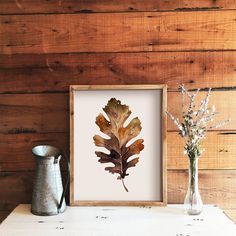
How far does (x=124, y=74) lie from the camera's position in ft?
4.59

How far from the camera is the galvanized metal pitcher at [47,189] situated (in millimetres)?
1274

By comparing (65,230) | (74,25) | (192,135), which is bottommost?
(65,230)

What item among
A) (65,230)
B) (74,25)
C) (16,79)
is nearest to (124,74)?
(74,25)

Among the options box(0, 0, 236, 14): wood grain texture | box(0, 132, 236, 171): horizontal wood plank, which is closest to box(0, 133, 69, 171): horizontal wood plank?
box(0, 132, 236, 171): horizontal wood plank

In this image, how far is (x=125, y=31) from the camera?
1.39 meters

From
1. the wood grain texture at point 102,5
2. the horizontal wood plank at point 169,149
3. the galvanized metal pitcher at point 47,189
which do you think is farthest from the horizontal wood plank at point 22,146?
the wood grain texture at point 102,5

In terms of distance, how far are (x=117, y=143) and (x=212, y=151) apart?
1.15 feet

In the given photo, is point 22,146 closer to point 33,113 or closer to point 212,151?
point 33,113

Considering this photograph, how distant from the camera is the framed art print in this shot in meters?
1.37

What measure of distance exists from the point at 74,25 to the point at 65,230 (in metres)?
0.72

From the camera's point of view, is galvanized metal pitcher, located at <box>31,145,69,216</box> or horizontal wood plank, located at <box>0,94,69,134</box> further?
horizontal wood plank, located at <box>0,94,69,134</box>

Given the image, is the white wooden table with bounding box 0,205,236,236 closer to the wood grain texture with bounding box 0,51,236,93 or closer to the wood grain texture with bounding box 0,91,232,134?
the wood grain texture with bounding box 0,91,232,134

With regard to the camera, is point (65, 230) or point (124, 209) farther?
point (124, 209)

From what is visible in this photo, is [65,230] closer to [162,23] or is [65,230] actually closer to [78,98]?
[78,98]
